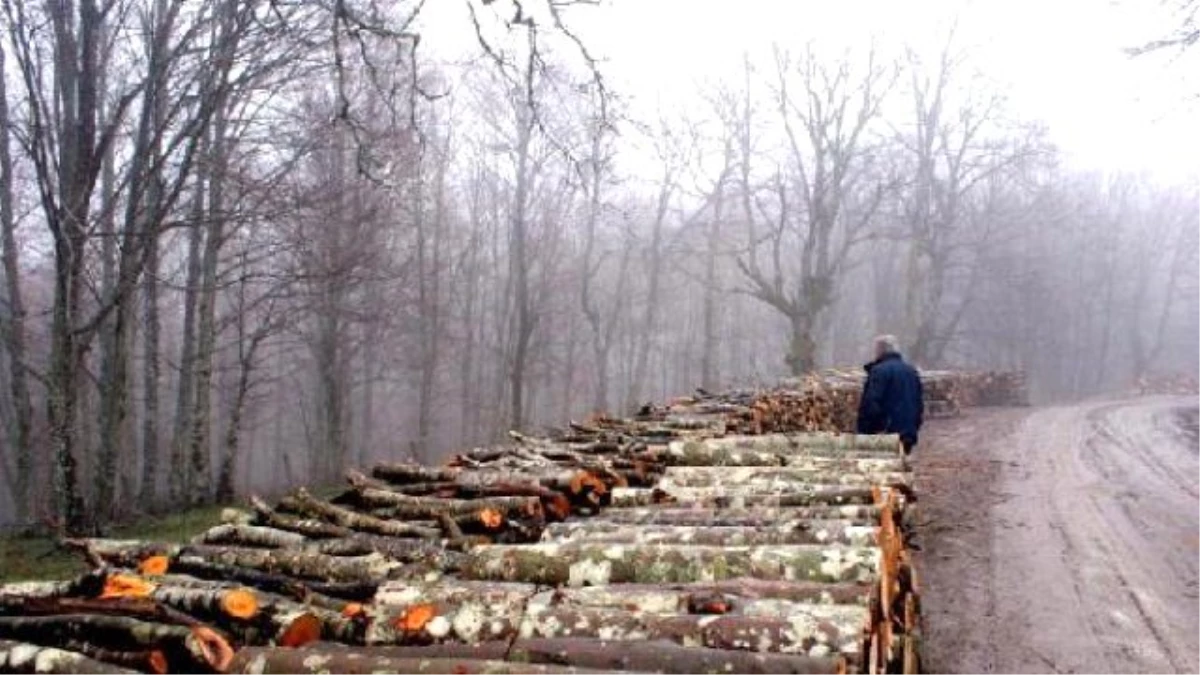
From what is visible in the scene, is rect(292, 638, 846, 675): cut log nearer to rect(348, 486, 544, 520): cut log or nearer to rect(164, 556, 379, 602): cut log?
rect(164, 556, 379, 602): cut log

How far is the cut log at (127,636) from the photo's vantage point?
3.41m

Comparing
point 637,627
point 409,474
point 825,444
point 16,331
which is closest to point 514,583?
A: point 637,627

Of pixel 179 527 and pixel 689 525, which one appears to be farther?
pixel 179 527

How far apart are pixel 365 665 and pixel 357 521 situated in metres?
2.22

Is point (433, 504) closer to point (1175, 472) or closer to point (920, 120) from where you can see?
point (1175, 472)

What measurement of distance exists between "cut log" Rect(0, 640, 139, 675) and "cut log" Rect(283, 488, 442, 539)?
6.43ft

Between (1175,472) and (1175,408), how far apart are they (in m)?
12.3

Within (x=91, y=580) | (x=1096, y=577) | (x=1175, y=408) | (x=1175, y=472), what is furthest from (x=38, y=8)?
(x=1175, y=408)

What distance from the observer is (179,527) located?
14898 millimetres

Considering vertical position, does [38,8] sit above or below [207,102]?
above

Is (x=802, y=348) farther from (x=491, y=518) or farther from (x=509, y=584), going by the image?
(x=509, y=584)

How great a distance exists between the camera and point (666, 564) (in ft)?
14.0

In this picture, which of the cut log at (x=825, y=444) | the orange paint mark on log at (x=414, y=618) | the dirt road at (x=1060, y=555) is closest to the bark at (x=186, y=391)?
the dirt road at (x=1060, y=555)

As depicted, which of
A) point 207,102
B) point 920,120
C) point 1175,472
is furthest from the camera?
point 920,120
